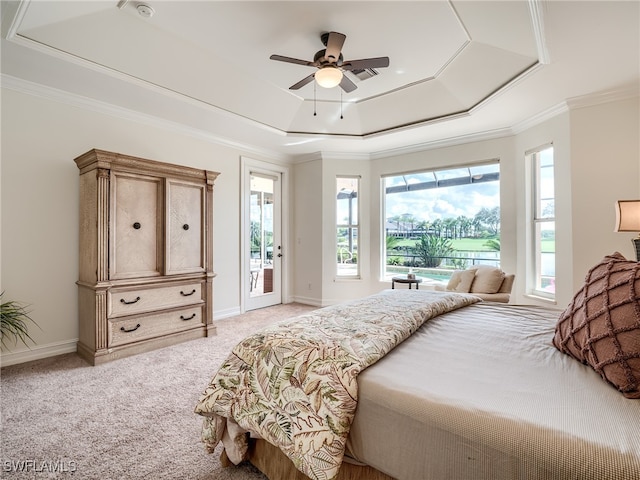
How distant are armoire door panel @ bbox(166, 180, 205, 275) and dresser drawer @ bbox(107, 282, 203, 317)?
0.64 feet

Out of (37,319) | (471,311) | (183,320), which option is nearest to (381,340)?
(471,311)

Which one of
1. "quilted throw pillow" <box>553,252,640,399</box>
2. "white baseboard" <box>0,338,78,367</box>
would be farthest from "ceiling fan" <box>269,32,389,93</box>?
"white baseboard" <box>0,338,78,367</box>

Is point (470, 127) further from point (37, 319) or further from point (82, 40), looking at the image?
point (37, 319)

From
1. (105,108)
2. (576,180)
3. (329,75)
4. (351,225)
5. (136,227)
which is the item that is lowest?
(136,227)

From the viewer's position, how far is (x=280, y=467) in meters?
1.38

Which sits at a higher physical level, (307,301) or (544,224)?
(544,224)

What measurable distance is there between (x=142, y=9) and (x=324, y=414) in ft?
9.82

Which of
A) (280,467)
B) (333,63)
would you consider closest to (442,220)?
(333,63)

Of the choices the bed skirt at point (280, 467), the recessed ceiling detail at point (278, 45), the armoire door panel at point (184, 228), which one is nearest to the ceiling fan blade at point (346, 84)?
the recessed ceiling detail at point (278, 45)

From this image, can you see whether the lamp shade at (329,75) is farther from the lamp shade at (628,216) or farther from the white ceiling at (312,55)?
the lamp shade at (628,216)

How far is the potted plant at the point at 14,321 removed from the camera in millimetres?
2672

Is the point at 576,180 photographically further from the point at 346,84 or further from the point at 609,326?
the point at 609,326

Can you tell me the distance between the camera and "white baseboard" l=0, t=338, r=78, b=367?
9.16 ft

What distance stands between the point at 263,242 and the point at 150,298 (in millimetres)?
2256
